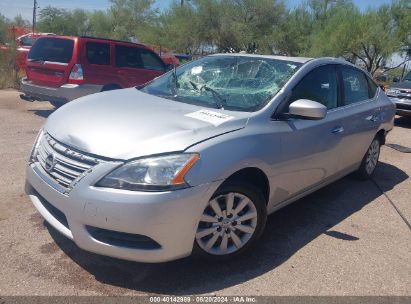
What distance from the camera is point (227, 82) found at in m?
4.09

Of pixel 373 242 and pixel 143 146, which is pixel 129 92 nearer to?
pixel 143 146

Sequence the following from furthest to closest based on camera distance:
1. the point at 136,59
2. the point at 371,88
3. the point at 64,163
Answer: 1. the point at 136,59
2. the point at 371,88
3. the point at 64,163

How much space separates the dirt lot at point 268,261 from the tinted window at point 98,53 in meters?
4.26

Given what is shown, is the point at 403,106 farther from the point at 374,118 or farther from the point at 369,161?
the point at 374,118

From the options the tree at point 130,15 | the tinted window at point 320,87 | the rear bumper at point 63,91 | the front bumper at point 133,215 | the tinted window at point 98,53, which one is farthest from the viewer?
the tree at point 130,15

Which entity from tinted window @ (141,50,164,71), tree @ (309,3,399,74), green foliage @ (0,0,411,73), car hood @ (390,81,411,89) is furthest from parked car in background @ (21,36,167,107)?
tree @ (309,3,399,74)

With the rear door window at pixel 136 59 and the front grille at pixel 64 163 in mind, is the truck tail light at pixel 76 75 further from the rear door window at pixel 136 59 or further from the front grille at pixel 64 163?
the front grille at pixel 64 163

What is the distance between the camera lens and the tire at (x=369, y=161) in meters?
5.48

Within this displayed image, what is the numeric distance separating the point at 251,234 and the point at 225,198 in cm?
46

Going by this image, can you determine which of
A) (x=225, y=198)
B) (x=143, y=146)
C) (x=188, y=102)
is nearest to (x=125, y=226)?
(x=143, y=146)

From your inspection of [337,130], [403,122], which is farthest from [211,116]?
[403,122]

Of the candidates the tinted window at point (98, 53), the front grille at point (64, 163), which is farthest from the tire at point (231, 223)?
the tinted window at point (98, 53)

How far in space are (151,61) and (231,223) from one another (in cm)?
734

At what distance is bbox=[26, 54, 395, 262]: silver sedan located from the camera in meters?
2.77
